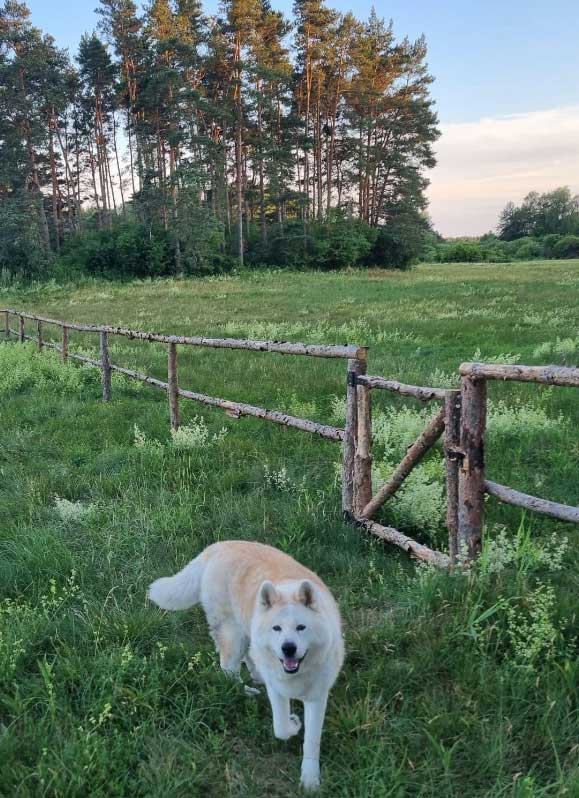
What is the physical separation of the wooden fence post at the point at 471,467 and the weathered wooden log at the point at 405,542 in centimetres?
20

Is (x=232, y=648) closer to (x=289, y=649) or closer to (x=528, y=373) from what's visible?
(x=289, y=649)

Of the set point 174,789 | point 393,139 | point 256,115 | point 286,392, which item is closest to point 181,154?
point 256,115

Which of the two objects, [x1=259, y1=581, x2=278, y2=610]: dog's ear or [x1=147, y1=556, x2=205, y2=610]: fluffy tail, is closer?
[x1=259, y1=581, x2=278, y2=610]: dog's ear

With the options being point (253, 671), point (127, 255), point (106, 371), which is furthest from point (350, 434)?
point (127, 255)

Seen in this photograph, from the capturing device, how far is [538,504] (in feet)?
12.5

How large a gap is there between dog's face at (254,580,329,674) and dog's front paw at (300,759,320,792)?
470 millimetres

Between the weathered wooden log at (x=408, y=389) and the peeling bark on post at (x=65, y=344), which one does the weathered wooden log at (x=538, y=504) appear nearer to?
the weathered wooden log at (x=408, y=389)

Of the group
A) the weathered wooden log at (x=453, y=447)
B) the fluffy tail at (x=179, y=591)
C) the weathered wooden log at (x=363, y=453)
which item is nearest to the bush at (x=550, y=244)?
the weathered wooden log at (x=363, y=453)

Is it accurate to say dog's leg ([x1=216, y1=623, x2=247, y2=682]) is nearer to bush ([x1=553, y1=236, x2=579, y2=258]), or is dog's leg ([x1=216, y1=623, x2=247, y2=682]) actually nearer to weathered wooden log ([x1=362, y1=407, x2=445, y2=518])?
weathered wooden log ([x1=362, y1=407, x2=445, y2=518])

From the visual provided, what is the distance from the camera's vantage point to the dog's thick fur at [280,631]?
2.77 meters

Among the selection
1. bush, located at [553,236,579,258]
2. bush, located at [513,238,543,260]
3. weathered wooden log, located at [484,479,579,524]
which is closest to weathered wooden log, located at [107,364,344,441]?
weathered wooden log, located at [484,479,579,524]

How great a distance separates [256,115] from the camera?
171 feet

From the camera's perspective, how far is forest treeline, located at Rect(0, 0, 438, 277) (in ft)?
155

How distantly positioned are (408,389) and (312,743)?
2.70 meters
